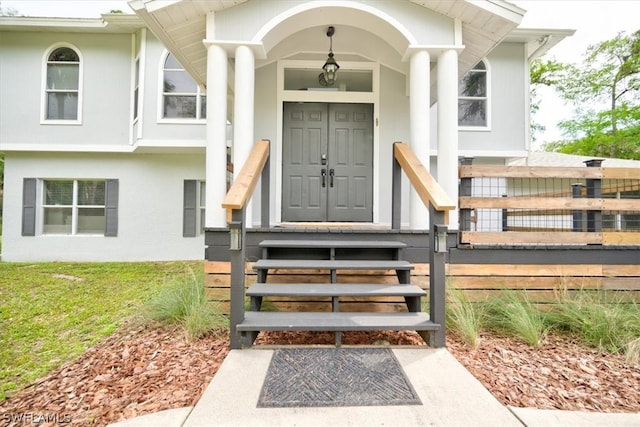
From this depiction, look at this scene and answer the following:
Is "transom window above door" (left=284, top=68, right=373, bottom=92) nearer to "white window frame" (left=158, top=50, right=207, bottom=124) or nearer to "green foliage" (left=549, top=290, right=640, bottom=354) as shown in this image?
"white window frame" (left=158, top=50, right=207, bottom=124)

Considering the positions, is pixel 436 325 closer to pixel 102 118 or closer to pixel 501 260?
pixel 501 260

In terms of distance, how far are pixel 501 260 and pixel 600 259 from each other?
1114 millimetres

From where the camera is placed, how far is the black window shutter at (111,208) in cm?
805

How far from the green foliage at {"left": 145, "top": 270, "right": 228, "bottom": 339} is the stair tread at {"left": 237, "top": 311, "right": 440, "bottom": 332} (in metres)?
0.49

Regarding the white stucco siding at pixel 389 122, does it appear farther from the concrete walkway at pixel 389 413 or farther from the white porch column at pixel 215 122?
the concrete walkway at pixel 389 413

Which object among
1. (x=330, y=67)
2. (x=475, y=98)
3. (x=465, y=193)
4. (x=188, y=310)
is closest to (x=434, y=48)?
(x=330, y=67)

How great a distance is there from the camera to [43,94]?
7863 millimetres

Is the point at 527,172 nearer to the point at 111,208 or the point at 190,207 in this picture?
the point at 190,207

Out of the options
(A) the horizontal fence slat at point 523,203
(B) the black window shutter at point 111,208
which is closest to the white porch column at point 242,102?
(A) the horizontal fence slat at point 523,203

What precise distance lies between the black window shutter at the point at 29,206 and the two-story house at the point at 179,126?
1.0 inches

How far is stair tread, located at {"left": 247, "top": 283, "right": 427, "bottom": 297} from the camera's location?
108 inches

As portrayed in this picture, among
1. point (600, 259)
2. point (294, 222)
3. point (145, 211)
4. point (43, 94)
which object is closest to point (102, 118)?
point (43, 94)

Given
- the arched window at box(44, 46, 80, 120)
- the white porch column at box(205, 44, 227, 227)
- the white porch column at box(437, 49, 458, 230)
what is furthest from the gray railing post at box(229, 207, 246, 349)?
the arched window at box(44, 46, 80, 120)

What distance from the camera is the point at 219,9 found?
12.1ft
